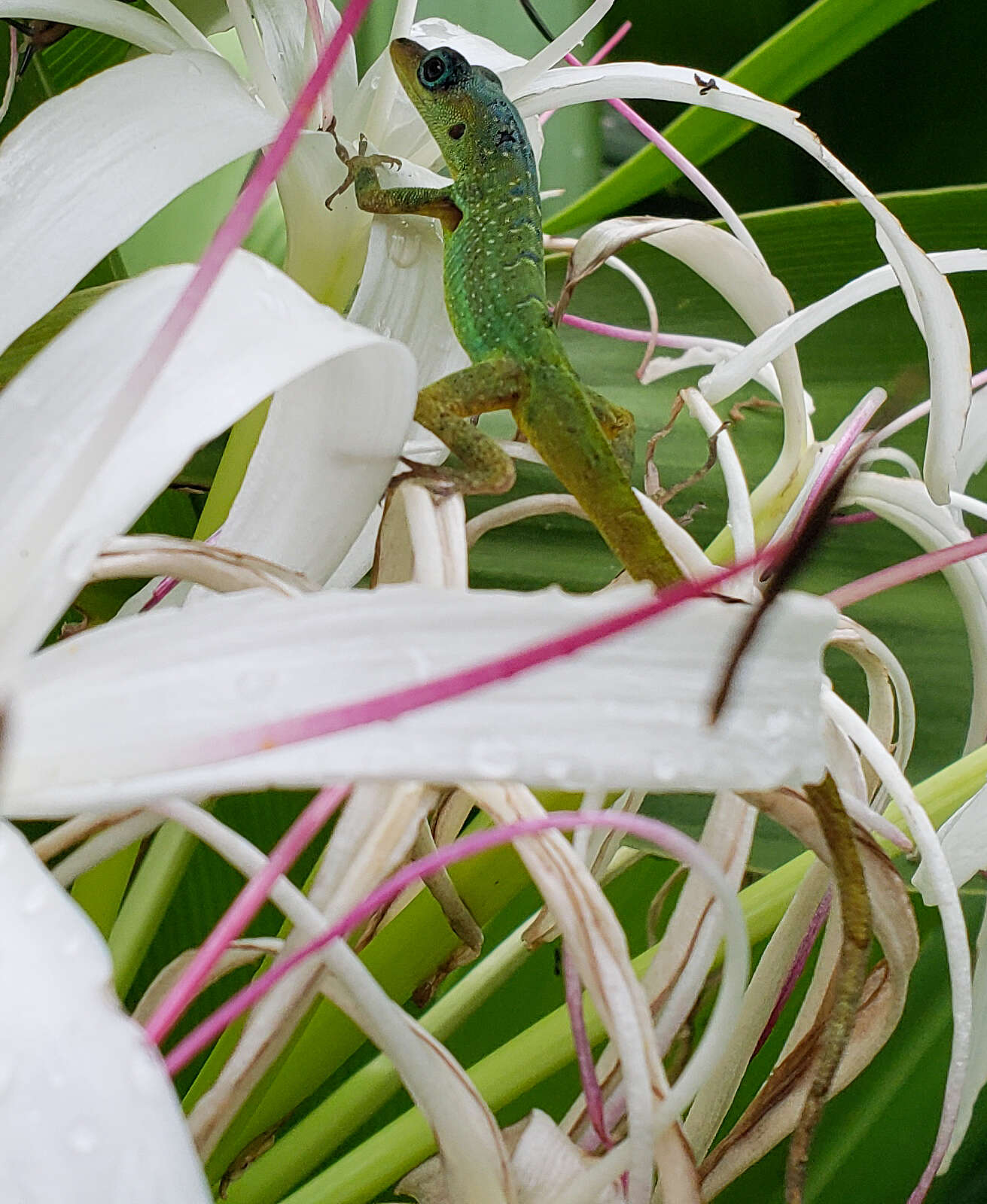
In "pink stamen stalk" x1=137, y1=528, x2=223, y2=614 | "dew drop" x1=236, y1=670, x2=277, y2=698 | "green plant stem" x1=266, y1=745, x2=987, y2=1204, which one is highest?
"dew drop" x1=236, y1=670, x2=277, y2=698

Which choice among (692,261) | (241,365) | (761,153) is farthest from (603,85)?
(761,153)

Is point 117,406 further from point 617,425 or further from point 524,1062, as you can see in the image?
point 617,425

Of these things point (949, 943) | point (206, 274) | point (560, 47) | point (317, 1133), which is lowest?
point (317, 1133)

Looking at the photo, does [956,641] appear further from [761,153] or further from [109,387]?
[761,153]

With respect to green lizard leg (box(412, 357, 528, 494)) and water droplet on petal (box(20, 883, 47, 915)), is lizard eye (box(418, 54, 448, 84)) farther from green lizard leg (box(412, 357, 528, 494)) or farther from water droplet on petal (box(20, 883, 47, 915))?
water droplet on petal (box(20, 883, 47, 915))

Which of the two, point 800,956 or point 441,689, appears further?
point 800,956

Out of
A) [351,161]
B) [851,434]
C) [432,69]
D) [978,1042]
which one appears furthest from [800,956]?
[432,69]

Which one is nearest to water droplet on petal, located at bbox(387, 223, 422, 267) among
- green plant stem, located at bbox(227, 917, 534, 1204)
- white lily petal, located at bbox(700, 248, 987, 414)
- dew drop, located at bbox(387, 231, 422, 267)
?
dew drop, located at bbox(387, 231, 422, 267)
